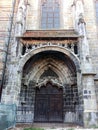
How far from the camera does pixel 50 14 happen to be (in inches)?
532

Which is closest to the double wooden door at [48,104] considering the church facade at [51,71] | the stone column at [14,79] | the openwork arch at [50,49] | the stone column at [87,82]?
the church facade at [51,71]

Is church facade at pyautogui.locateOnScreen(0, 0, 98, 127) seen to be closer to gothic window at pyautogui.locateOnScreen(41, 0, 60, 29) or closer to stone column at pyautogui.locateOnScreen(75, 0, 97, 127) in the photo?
stone column at pyautogui.locateOnScreen(75, 0, 97, 127)

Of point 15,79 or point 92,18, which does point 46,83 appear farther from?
point 92,18

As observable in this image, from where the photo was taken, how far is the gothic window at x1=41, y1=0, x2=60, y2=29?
13.0m

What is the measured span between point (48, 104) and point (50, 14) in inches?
288

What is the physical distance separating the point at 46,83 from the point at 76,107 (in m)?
2.54

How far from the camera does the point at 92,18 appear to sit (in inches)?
502

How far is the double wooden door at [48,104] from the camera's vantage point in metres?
10.5

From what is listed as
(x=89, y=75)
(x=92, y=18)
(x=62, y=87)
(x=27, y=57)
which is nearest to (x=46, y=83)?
(x=62, y=87)

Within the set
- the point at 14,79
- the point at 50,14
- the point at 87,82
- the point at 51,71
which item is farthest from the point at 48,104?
the point at 50,14

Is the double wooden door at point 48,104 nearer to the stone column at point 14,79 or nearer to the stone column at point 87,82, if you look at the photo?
the stone column at point 14,79

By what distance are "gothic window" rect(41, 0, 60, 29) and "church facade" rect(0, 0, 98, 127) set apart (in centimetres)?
87

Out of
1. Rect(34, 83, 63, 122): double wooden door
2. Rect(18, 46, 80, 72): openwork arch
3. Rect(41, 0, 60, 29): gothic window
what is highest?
Rect(41, 0, 60, 29): gothic window

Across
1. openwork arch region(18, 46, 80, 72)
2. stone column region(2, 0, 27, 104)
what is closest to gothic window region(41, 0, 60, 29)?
stone column region(2, 0, 27, 104)
